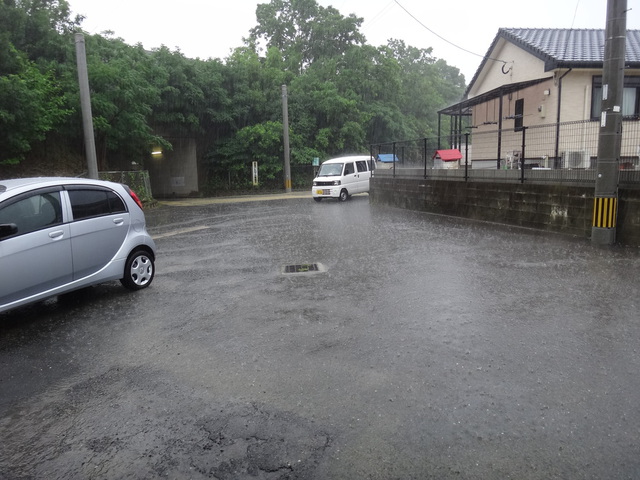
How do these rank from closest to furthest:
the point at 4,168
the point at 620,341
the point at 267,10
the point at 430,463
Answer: the point at 430,463 < the point at 620,341 < the point at 4,168 < the point at 267,10

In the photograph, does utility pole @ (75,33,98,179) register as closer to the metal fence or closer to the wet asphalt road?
the wet asphalt road

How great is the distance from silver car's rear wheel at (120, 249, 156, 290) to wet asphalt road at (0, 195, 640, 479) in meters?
0.18

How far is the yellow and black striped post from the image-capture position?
981 cm

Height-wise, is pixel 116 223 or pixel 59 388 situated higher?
pixel 116 223

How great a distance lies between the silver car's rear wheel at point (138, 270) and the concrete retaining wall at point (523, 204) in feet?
29.3

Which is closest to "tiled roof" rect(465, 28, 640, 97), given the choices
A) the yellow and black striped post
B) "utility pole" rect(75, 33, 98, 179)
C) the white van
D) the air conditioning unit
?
the air conditioning unit

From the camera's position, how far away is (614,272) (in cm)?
778

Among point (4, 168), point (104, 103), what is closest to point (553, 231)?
point (104, 103)

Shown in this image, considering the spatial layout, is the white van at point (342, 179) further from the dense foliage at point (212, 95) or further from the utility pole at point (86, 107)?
the utility pole at point (86, 107)

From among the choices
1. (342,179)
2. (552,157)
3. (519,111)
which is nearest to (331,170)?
(342,179)

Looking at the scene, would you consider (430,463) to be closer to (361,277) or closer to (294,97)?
(361,277)

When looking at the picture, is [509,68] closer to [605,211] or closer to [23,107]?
[605,211]

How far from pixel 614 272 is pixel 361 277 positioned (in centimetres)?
390

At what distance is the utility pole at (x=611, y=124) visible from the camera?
31.1 ft
